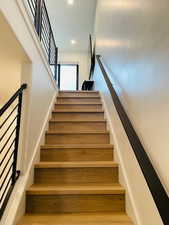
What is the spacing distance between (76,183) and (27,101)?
38.0 inches

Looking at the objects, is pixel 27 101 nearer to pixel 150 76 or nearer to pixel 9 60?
pixel 9 60

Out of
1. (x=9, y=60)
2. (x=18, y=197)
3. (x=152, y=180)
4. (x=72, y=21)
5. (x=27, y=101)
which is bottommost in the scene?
(x=18, y=197)

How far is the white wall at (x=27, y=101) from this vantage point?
1.66 m

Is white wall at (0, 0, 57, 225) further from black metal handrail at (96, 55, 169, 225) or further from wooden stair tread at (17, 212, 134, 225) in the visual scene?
black metal handrail at (96, 55, 169, 225)

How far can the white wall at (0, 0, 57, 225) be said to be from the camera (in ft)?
5.46

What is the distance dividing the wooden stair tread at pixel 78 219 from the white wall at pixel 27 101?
124 millimetres

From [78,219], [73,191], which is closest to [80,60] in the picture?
[73,191]

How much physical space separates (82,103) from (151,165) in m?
2.92

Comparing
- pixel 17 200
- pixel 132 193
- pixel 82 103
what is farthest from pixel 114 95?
pixel 82 103

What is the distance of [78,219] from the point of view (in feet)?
5.62

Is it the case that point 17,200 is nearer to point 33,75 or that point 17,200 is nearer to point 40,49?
point 33,75

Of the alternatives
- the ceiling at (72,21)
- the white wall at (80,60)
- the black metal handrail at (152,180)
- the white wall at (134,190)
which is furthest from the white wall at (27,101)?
the white wall at (80,60)

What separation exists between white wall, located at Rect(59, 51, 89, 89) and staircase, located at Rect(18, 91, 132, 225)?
201 inches

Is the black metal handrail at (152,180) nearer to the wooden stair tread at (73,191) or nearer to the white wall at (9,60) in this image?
the wooden stair tread at (73,191)
